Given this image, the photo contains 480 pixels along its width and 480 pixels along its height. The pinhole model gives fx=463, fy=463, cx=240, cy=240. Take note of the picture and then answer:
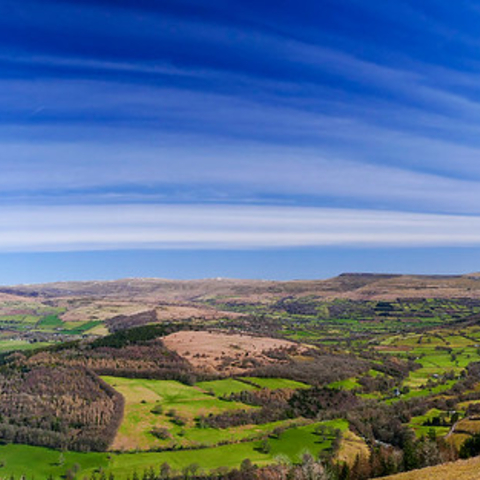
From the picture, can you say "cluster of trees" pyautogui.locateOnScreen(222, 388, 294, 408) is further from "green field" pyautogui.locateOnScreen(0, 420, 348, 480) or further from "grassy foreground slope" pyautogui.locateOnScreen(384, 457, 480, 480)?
"grassy foreground slope" pyautogui.locateOnScreen(384, 457, 480, 480)

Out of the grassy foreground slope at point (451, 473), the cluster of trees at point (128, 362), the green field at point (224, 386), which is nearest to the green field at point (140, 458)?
the grassy foreground slope at point (451, 473)

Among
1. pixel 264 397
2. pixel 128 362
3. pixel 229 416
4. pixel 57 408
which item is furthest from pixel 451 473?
pixel 128 362

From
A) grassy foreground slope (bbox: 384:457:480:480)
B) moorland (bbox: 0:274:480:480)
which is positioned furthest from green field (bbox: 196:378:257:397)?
grassy foreground slope (bbox: 384:457:480:480)

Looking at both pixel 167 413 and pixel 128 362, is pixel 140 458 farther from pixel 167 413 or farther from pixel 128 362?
pixel 128 362

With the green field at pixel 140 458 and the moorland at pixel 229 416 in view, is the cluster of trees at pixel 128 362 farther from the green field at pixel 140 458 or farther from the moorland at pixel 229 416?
the green field at pixel 140 458

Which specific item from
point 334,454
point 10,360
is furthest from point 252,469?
point 10,360

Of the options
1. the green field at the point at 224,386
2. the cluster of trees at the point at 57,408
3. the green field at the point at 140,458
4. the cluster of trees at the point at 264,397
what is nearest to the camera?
the green field at the point at 140,458
